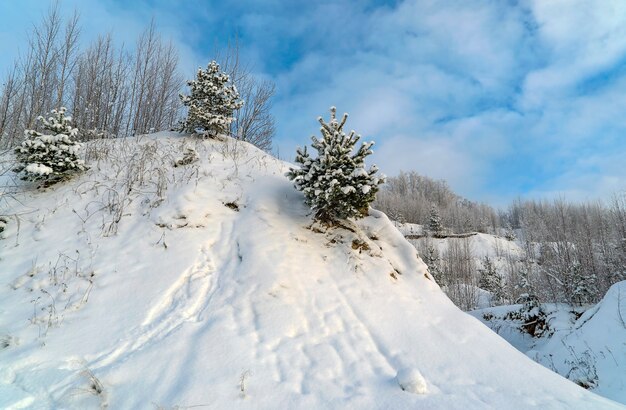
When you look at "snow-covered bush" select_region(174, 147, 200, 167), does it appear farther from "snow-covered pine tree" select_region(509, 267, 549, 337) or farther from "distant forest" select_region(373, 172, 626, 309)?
"distant forest" select_region(373, 172, 626, 309)

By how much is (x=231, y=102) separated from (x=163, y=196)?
5.22m

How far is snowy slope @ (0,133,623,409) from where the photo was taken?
2855 millimetres

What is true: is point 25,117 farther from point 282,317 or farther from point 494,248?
point 494,248

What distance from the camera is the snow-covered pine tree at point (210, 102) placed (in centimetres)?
960

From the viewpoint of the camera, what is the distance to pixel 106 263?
434 cm

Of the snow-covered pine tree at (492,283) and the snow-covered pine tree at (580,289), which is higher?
the snow-covered pine tree at (580,289)

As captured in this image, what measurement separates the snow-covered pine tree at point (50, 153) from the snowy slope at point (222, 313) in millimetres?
338

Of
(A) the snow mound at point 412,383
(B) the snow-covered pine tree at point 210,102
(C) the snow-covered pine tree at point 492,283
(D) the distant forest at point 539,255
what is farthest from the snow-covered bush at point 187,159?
(C) the snow-covered pine tree at point 492,283

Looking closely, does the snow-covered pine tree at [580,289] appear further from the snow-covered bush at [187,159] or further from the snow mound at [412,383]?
the snow-covered bush at [187,159]

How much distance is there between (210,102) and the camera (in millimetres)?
9945

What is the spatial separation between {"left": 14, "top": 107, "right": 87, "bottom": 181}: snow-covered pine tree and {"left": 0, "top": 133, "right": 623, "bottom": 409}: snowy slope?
0.34 meters

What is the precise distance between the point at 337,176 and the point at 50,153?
207 inches

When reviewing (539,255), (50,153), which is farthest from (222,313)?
(539,255)

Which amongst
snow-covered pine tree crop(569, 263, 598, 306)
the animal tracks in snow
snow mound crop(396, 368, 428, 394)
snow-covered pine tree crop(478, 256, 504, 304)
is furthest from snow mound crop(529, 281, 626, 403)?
snow-covered pine tree crop(478, 256, 504, 304)
